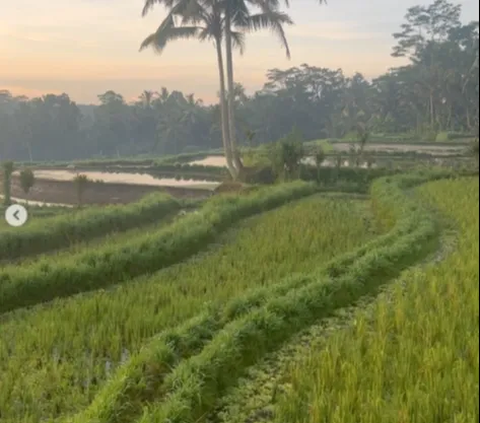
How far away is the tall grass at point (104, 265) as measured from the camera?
5.88 metres

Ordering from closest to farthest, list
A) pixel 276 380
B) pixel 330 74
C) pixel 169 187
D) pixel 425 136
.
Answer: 1. pixel 276 380
2. pixel 169 187
3. pixel 425 136
4. pixel 330 74

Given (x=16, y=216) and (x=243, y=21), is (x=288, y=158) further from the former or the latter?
Answer: (x=16, y=216)

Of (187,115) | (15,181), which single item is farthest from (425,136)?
(15,181)

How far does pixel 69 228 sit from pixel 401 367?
747 cm

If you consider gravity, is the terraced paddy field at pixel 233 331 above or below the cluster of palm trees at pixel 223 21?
below

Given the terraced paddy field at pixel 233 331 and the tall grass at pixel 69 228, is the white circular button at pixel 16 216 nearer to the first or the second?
the tall grass at pixel 69 228

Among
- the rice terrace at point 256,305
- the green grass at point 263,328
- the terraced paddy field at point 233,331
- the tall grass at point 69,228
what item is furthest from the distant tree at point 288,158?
the green grass at point 263,328

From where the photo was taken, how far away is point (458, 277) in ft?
16.9

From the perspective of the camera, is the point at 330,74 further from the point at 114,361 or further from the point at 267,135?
the point at 114,361

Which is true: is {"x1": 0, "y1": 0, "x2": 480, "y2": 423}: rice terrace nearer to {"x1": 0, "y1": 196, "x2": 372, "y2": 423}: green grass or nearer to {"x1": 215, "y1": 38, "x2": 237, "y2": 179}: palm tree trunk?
{"x1": 0, "y1": 196, "x2": 372, "y2": 423}: green grass

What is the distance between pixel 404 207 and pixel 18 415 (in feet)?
26.0

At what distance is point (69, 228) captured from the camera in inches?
376

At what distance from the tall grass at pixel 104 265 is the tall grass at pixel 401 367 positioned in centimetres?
333

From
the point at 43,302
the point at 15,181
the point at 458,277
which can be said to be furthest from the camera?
the point at 15,181
